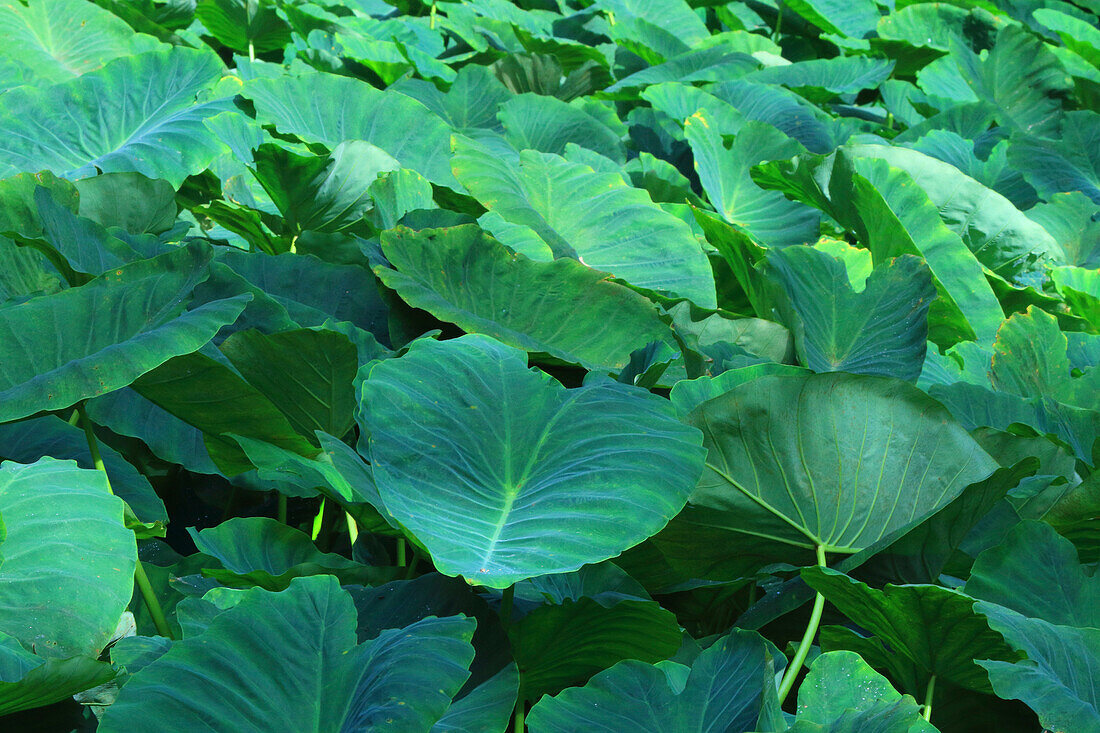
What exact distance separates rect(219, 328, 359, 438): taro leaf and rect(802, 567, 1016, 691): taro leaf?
38cm

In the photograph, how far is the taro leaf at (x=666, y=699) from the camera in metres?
0.54

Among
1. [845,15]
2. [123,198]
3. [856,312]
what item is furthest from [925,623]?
[845,15]

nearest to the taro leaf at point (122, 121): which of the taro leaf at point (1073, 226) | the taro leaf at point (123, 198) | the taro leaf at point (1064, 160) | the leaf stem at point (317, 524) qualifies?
the taro leaf at point (123, 198)

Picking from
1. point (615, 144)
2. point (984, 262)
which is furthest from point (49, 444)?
point (984, 262)

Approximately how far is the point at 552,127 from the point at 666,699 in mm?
1249

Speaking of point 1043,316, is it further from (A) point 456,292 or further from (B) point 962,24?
(B) point 962,24

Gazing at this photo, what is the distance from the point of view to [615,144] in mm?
1660

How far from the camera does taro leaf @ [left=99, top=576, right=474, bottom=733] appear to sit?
48cm

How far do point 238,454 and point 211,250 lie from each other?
159mm

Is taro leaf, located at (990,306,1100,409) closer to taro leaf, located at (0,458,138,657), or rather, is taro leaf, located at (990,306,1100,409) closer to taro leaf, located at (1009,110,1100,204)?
taro leaf, located at (0,458,138,657)

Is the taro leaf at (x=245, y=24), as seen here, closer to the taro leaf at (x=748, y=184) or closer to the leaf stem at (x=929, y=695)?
the taro leaf at (x=748, y=184)

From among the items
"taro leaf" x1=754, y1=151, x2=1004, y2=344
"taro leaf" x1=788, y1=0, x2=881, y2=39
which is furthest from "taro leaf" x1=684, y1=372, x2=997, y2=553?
"taro leaf" x1=788, y1=0, x2=881, y2=39

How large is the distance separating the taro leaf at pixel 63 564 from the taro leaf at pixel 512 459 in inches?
6.3

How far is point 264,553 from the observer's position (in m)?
0.70
